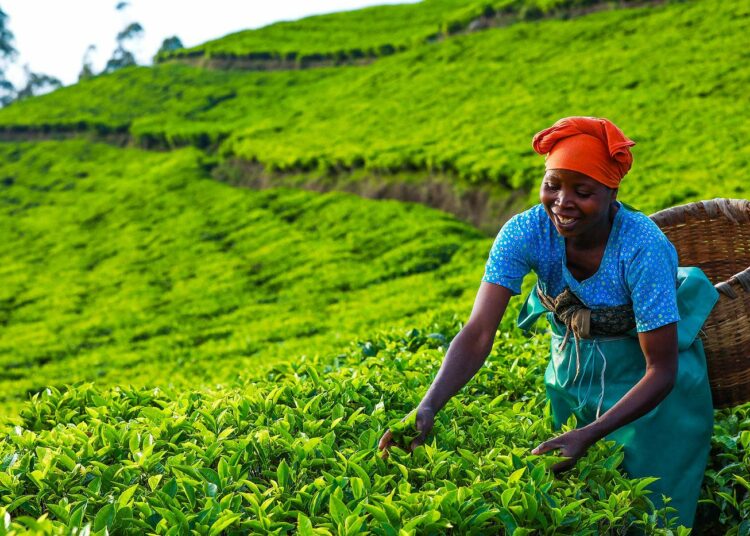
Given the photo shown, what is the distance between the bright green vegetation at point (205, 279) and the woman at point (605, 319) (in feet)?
11.3

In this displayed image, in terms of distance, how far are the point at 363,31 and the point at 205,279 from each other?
78.1 ft

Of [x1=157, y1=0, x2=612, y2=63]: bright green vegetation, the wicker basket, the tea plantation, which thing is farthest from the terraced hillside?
the wicker basket

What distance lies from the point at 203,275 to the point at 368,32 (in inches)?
909

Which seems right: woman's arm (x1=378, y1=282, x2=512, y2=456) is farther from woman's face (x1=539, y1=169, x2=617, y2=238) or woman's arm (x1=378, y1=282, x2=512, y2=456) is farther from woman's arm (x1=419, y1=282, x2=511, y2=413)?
woman's face (x1=539, y1=169, x2=617, y2=238)

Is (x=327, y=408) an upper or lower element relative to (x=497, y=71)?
lower

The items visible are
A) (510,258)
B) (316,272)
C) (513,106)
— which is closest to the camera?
(510,258)

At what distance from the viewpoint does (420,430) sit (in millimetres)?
2691

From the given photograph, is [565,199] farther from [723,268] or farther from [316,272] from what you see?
[316,272]

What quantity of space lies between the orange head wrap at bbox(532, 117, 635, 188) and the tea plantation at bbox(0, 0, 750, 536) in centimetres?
101

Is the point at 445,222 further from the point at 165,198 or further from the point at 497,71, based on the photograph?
the point at 165,198

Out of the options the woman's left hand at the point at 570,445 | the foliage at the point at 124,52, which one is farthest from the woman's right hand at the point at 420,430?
the foliage at the point at 124,52

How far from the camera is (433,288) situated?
32.9ft

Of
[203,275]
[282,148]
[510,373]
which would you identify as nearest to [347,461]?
[510,373]

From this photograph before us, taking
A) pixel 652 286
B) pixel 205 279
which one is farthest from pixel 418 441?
pixel 205 279
